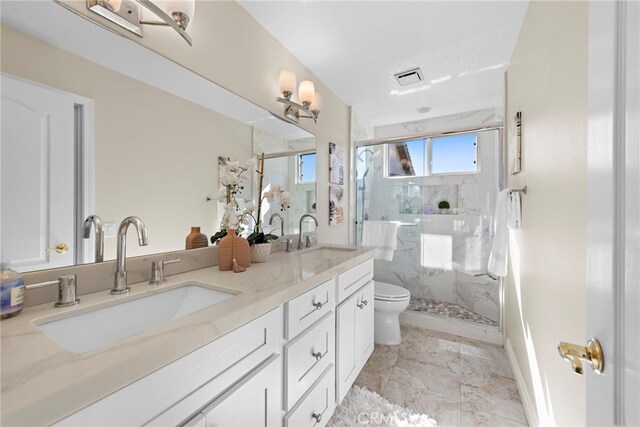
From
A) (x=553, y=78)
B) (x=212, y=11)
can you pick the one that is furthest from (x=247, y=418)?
(x=212, y=11)

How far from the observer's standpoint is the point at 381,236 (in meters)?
3.01

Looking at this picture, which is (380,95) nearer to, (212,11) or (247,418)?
(212,11)

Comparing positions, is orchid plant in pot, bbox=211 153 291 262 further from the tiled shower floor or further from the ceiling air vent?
the tiled shower floor

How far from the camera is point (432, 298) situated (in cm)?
299

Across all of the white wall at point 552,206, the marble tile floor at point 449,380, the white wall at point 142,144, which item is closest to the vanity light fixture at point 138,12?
the white wall at point 142,144

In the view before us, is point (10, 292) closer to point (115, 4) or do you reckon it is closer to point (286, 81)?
point (115, 4)

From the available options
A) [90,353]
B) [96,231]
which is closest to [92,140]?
[96,231]

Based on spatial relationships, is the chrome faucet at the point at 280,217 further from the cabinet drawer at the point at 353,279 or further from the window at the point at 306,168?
the cabinet drawer at the point at 353,279

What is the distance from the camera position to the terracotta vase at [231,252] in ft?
4.16

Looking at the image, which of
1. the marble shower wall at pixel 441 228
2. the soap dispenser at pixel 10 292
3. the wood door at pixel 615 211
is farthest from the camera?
the marble shower wall at pixel 441 228

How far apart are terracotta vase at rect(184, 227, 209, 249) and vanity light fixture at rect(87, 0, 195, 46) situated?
87 cm

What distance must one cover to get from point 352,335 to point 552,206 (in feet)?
3.96

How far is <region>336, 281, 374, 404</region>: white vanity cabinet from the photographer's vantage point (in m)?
1.44

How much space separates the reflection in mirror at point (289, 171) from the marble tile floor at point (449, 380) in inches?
48.6
